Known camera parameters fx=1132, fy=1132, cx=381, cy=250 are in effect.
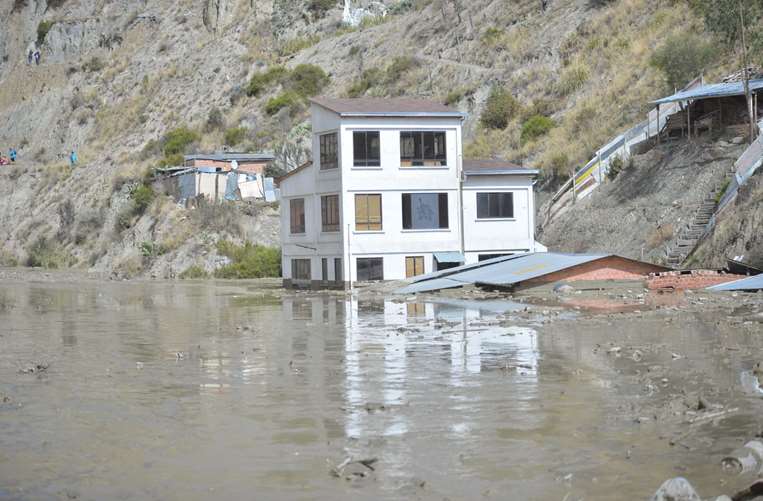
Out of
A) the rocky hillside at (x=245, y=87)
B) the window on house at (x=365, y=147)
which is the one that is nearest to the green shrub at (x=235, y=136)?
the rocky hillside at (x=245, y=87)

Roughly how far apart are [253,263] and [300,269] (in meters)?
11.7

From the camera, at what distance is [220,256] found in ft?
198

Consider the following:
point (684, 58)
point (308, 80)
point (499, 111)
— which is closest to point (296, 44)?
point (308, 80)

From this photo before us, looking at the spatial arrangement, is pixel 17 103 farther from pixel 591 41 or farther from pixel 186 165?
pixel 591 41

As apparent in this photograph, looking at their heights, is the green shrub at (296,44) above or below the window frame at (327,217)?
above

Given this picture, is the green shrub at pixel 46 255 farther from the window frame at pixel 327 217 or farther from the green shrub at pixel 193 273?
the window frame at pixel 327 217

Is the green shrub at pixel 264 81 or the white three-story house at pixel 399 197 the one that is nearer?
the white three-story house at pixel 399 197

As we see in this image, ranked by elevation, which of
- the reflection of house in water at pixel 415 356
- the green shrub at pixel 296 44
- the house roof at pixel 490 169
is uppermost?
the green shrub at pixel 296 44

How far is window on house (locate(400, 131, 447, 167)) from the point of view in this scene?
1734 inches

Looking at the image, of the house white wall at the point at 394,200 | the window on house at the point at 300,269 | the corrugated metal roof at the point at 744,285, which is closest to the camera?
the corrugated metal roof at the point at 744,285

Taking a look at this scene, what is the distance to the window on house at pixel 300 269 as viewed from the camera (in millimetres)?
46188

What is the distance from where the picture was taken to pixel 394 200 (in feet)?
144

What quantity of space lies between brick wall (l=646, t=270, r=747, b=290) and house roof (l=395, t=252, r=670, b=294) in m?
2.62

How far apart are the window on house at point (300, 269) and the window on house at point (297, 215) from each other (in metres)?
1.24
